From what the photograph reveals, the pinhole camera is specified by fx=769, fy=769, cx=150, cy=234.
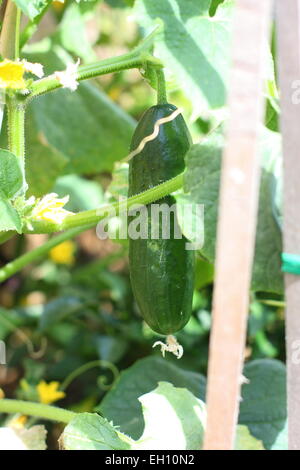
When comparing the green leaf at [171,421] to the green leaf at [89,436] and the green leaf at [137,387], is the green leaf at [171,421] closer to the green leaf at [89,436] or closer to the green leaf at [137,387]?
the green leaf at [89,436]

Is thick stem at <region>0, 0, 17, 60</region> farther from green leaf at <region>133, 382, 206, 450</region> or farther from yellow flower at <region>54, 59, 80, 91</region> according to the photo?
green leaf at <region>133, 382, 206, 450</region>

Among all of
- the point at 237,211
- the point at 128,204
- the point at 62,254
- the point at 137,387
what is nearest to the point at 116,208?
the point at 128,204

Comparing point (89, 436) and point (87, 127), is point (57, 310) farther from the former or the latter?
point (89, 436)

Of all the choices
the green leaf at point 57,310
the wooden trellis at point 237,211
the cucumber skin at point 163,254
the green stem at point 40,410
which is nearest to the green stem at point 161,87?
the cucumber skin at point 163,254

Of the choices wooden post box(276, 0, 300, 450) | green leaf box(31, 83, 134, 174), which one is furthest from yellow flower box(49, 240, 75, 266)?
wooden post box(276, 0, 300, 450)

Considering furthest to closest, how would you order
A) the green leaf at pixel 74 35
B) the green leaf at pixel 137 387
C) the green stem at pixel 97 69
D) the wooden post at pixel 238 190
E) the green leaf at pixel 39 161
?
1. the green leaf at pixel 74 35
2. the green leaf at pixel 39 161
3. the green leaf at pixel 137 387
4. the green stem at pixel 97 69
5. the wooden post at pixel 238 190

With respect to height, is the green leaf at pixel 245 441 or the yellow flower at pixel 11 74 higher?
the yellow flower at pixel 11 74

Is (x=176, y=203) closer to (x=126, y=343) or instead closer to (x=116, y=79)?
(x=126, y=343)

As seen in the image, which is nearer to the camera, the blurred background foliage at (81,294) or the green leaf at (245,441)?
the green leaf at (245,441)
